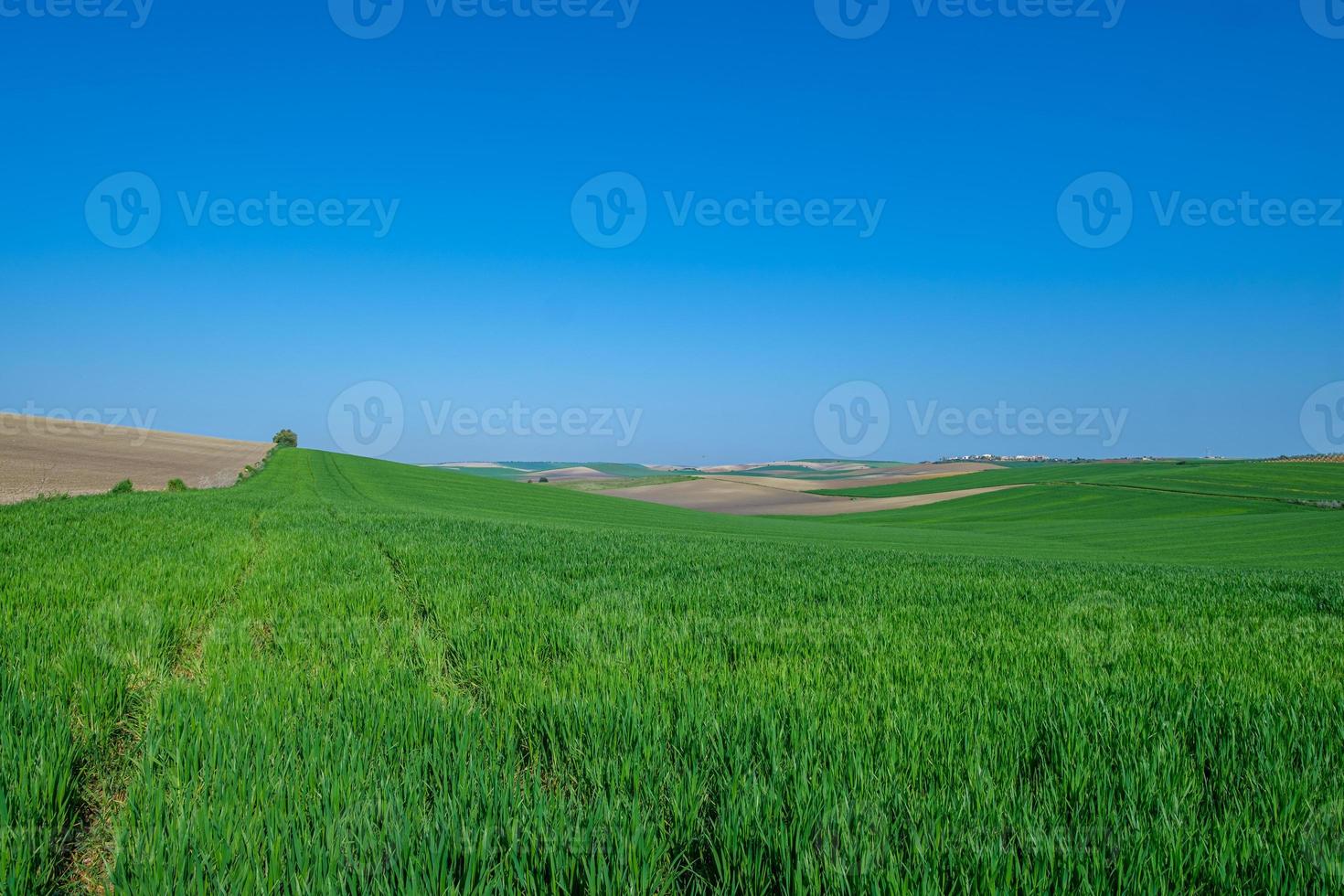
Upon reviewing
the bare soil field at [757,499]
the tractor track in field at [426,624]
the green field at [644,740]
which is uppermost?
the green field at [644,740]

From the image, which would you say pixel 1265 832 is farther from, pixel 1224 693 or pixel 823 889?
pixel 1224 693

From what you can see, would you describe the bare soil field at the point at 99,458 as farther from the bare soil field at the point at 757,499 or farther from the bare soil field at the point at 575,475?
the bare soil field at the point at 575,475

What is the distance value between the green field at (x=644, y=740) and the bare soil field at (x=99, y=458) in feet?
117

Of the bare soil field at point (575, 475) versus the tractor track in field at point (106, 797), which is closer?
the tractor track in field at point (106, 797)

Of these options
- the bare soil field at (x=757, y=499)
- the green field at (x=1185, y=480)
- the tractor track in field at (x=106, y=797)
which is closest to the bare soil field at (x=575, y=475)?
the bare soil field at (x=757, y=499)

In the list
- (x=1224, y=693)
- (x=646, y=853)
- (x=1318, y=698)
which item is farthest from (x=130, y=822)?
(x=1318, y=698)

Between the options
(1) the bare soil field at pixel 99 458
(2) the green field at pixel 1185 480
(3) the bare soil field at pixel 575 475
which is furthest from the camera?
(3) the bare soil field at pixel 575 475

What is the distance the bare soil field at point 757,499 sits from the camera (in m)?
68.1

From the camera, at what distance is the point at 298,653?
17.2 ft

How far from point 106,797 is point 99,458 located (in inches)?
2638

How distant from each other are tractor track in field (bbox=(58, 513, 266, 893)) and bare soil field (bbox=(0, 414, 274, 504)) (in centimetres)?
3603

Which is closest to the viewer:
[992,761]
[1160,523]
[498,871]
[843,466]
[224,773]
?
[498,871]

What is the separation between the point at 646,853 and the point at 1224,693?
432 cm

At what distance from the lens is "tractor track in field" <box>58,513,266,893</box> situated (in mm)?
2701
